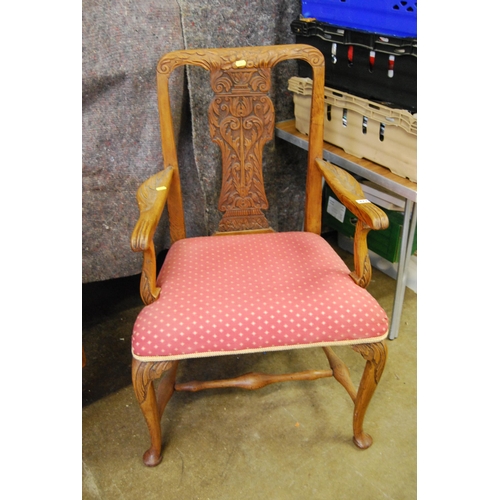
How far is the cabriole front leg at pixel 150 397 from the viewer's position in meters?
1.28

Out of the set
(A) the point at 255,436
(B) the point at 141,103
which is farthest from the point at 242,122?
(A) the point at 255,436

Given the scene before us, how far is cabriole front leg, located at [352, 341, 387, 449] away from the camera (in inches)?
52.0

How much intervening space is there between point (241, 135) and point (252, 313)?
0.58 metres

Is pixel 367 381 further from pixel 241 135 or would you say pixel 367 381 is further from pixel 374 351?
pixel 241 135

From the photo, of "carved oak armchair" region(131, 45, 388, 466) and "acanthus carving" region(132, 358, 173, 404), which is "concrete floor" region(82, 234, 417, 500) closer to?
"carved oak armchair" region(131, 45, 388, 466)

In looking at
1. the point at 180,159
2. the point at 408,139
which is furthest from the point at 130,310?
the point at 408,139

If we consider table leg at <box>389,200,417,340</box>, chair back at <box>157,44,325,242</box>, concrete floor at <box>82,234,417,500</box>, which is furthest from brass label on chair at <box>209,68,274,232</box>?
concrete floor at <box>82,234,417,500</box>

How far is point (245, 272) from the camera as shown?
1.40 metres

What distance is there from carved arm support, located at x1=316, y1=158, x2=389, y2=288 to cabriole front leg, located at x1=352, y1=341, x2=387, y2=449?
6.4 inches

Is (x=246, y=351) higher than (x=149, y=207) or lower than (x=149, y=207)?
lower

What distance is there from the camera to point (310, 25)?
5.95 feet

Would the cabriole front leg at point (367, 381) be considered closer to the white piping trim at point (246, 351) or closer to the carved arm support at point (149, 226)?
the white piping trim at point (246, 351)

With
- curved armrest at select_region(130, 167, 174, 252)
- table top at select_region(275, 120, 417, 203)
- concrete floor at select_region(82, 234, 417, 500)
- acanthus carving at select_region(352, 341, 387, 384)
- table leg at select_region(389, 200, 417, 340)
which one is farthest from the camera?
table leg at select_region(389, 200, 417, 340)

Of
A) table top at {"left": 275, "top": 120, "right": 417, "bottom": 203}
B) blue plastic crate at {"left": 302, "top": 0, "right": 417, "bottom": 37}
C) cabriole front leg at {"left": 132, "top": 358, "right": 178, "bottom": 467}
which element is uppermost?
blue plastic crate at {"left": 302, "top": 0, "right": 417, "bottom": 37}
